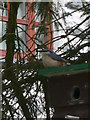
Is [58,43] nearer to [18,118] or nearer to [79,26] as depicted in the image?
[79,26]

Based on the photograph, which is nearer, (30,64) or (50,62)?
(50,62)

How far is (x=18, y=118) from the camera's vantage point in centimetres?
226

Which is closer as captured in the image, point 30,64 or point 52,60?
point 52,60

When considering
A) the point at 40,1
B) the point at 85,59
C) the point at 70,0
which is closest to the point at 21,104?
the point at 85,59

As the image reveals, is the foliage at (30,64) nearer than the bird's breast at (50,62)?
No

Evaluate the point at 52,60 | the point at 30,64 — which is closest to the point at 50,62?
the point at 52,60

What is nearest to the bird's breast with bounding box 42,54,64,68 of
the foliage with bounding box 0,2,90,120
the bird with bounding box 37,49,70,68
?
the bird with bounding box 37,49,70,68

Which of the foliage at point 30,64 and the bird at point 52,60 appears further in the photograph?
the foliage at point 30,64

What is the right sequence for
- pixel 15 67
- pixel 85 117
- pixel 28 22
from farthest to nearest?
pixel 28 22, pixel 15 67, pixel 85 117

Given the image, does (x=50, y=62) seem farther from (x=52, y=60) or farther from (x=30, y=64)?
(x=30, y=64)

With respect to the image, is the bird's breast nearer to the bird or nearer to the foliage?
the bird

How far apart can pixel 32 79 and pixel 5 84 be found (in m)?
0.16

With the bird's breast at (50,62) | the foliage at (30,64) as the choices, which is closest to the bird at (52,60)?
the bird's breast at (50,62)

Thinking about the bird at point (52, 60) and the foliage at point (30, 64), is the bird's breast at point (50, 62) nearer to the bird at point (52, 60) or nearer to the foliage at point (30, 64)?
the bird at point (52, 60)
